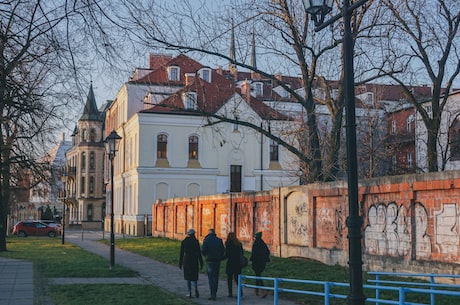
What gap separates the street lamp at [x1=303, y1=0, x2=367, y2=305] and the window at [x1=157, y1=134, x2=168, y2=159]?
44611mm

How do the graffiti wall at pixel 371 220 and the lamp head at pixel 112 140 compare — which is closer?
the graffiti wall at pixel 371 220

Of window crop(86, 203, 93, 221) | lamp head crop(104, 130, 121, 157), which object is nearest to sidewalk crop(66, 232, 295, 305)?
lamp head crop(104, 130, 121, 157)

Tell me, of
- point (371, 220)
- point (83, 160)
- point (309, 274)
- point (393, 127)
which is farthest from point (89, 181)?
point (371, 220)

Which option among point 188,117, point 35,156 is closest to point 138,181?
point 188,117

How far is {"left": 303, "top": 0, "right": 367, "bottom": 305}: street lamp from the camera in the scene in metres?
6.75

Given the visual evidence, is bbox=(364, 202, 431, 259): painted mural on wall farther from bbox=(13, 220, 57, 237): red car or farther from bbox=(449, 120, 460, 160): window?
bbox=(13, 220, 57, 237): red car

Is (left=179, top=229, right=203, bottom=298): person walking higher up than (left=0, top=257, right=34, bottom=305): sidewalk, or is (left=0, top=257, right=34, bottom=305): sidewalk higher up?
(left=179, top=229, right=203, bottom=298): person walking

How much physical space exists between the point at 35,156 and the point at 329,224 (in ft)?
39.3

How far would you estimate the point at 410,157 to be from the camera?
51.5 meters

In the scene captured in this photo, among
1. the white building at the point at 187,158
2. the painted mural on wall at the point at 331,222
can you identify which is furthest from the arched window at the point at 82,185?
the painted mural on wall at the point at 331,222

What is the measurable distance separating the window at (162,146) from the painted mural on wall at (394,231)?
35412 millimetres

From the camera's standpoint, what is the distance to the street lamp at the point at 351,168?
22.1 feet

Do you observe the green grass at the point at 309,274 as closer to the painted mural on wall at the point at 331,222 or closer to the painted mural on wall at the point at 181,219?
the painted mural on wall at the point at 331,222

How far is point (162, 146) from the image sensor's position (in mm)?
52031
